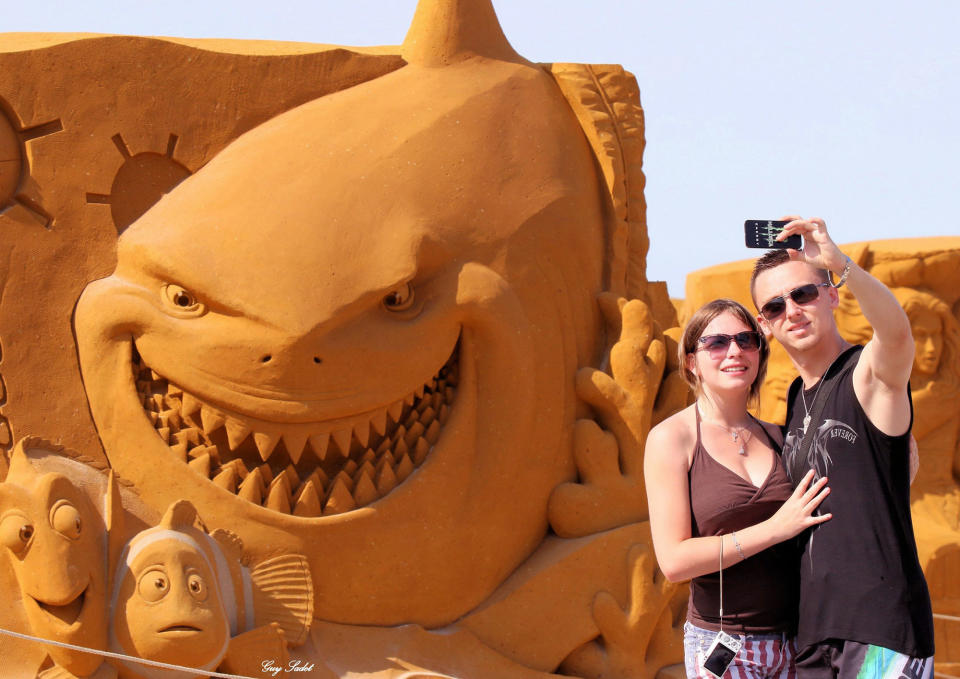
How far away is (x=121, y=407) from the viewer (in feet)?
15.8

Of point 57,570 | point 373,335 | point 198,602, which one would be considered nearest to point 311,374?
point 373,335

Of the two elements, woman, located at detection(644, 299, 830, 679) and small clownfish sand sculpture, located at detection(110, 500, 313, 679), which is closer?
woman, located at detection(644, 299, 830, 679)

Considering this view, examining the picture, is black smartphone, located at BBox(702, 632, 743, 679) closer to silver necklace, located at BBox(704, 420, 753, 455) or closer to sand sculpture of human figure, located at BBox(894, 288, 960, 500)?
silver necklace, located at BBox(704, 420, 753, 455)

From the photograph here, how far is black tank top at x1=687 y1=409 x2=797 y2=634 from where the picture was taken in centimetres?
239

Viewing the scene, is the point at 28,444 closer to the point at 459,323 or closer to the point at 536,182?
the point at 459,323

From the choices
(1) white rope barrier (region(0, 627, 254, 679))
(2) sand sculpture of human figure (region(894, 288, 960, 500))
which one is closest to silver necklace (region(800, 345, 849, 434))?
Result: (1) white rope barrier (region(0, 627, 254, 679))

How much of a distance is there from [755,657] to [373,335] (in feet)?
9.13

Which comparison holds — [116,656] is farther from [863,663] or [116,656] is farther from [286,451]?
[863,663]

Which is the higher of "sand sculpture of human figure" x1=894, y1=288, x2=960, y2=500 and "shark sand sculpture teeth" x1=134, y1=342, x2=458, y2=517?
"shark sand sculpture teeth" x1=134, y1=342, x2=458, y2=517

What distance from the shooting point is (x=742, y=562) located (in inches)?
94.3

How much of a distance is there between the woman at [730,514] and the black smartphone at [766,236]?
0.14m

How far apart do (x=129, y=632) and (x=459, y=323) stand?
178 centimetres

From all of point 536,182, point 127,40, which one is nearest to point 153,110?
point 127,40

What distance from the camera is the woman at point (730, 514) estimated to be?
7.71 ft
